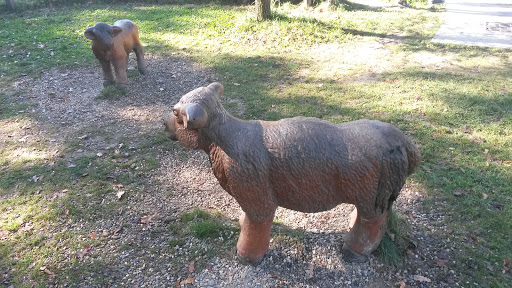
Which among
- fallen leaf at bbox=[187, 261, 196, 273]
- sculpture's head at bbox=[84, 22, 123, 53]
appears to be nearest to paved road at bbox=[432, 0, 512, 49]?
sculpture's head at bbox=[84, 22, 123, 53]

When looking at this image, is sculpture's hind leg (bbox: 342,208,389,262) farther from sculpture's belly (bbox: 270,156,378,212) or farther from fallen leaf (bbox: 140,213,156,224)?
fallen leaf (bbox: 140,213,156,224)

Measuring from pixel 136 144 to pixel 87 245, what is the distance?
212 centimetres

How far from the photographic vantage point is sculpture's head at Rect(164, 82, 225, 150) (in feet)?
9.06

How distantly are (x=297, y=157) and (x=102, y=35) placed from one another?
5285 millimetres

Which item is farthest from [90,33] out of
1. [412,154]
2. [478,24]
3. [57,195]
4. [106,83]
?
[478,24]

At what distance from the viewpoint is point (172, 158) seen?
5477 mm

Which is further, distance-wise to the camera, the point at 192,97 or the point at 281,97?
the point at 281,97

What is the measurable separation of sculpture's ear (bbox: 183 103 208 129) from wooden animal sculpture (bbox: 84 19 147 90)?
188 inches

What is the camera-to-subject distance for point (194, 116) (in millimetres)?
2734

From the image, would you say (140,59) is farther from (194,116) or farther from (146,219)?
(194,116)

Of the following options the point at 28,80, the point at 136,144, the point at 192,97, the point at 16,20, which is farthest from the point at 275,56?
the point at 16,20

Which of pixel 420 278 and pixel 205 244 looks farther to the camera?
pixel 205 244

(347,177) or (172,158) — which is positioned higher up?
(347,177)

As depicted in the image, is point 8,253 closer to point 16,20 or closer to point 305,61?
point 305,61
